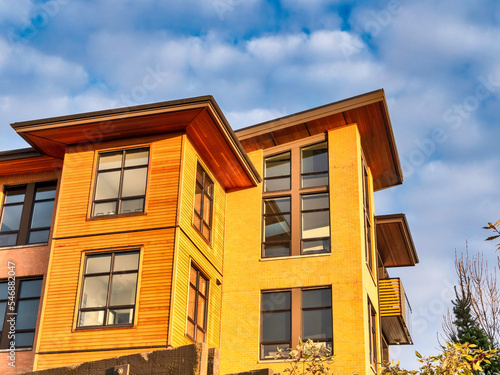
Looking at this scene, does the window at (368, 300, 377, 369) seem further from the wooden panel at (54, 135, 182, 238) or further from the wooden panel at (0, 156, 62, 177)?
the wooden panel at (0, 156, 62, 177)

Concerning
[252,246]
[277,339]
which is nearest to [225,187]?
[252,246]

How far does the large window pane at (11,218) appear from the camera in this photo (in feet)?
72.2

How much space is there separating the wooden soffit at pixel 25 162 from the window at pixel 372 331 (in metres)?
11.8

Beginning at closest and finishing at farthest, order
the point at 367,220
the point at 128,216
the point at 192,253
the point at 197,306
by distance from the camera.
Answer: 1. the point at 128,216
2. the point at 192,253
3. the point at 197,306
4. the point at 367,220

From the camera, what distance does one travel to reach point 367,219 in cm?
2372

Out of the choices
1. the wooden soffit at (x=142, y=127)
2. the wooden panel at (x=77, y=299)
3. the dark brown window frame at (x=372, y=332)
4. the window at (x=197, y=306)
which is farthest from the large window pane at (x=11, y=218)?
the dark brown window frame at (x=372, y=332)

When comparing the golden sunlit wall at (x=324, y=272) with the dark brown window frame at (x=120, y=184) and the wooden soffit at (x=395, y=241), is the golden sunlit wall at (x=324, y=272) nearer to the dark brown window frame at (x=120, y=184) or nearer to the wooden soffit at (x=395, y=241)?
the wooden soffit at (x=395, y=241)

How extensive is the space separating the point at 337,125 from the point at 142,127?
7.41m

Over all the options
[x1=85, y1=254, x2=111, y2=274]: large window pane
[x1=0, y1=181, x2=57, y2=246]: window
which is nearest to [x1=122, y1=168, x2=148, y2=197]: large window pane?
[x1=85, y1=254, x2=111, y2=274]: large window pane

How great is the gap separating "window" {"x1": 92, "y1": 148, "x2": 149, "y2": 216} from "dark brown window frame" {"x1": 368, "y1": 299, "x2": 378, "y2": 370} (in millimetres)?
8668

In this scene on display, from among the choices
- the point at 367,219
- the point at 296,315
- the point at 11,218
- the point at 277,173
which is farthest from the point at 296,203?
the point at 11,218

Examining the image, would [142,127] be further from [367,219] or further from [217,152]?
[367,219]

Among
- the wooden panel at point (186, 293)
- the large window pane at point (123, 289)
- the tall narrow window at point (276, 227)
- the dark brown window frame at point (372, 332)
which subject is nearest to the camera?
the wooden panel at point (186, 293)

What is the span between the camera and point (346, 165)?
73.3 ft
